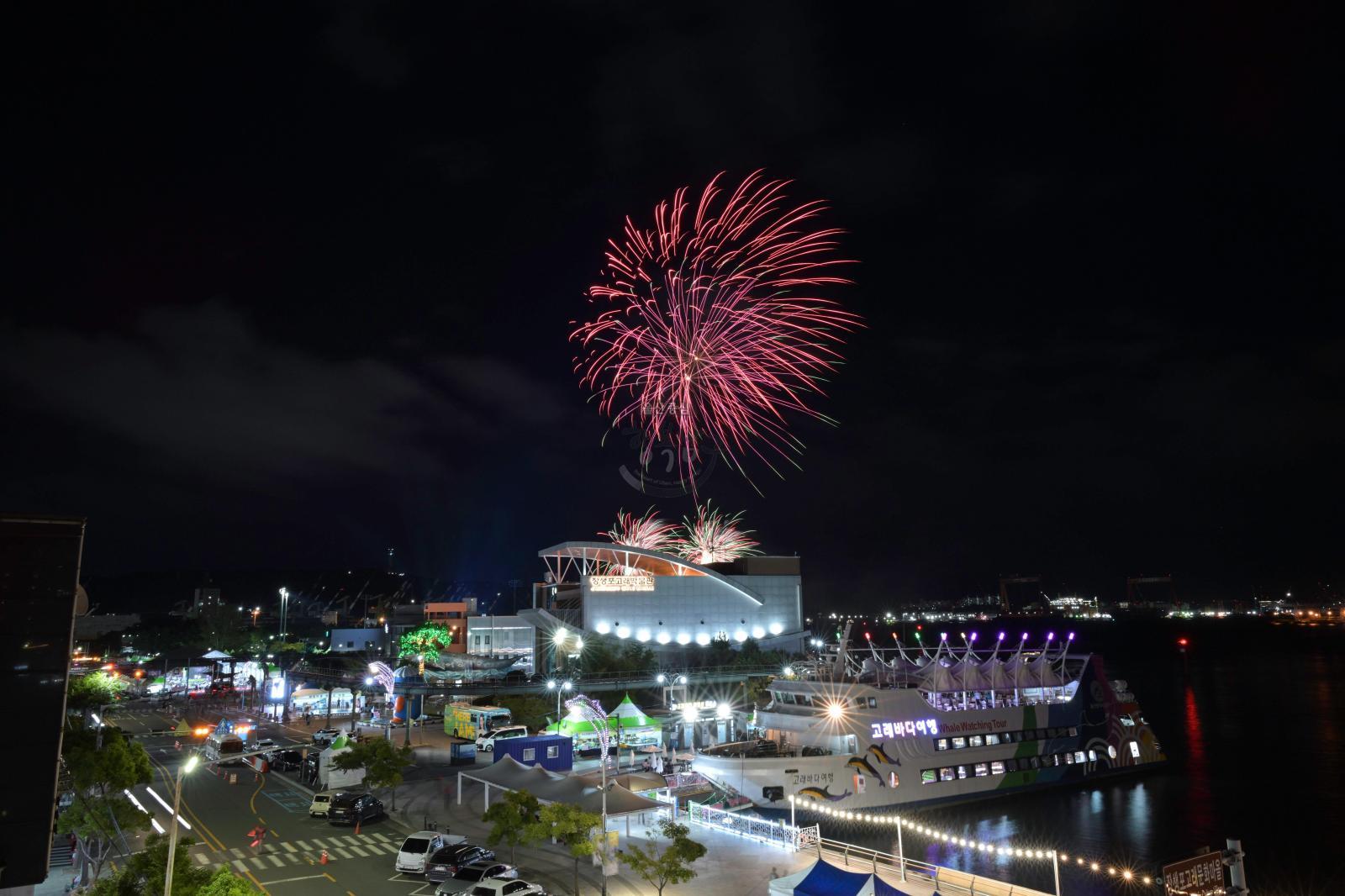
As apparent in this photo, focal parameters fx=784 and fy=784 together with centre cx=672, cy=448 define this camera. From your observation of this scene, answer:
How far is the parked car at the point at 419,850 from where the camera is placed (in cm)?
1975

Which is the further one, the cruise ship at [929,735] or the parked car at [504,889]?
the cruise ship at [929,735]

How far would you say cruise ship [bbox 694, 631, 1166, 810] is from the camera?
33594 millimetres

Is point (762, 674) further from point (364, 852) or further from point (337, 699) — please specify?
point (364, 852)

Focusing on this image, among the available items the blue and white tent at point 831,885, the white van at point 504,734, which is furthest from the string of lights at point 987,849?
the white van at point 504,734

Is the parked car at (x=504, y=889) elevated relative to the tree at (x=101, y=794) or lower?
lower

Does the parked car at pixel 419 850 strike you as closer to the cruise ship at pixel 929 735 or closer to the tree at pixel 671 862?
the tree at pixel 671 862

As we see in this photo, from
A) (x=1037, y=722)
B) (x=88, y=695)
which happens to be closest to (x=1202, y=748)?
(x=1037, y=722)

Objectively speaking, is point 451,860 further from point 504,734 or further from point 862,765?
point 504,734

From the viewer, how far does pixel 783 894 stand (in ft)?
54.4

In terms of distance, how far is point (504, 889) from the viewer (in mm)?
17000

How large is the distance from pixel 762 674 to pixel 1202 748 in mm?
31830

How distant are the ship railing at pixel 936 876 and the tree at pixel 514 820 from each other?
778 cm

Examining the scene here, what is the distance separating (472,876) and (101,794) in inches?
387

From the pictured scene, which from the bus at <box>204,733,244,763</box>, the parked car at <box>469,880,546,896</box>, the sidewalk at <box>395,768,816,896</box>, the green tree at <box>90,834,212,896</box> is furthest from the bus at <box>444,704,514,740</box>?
the green tree at <box>90,834,212,896</box>
